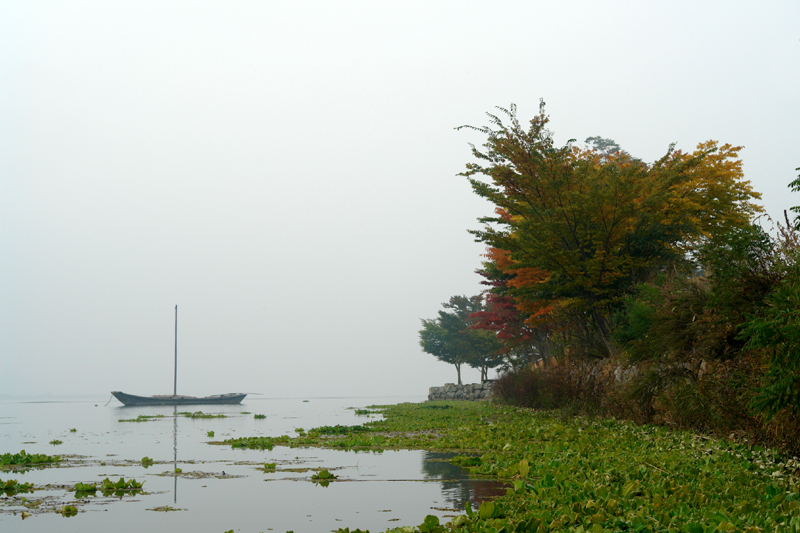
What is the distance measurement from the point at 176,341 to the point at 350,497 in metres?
56.2

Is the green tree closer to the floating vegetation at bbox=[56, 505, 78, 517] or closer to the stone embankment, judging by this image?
the stone embankment

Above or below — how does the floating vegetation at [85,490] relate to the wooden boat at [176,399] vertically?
above

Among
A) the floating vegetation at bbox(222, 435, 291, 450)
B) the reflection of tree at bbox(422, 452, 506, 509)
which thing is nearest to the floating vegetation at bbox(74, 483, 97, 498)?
the reflection of tree at bbox(422, 452, 506, 509)

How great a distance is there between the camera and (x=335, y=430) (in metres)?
17.5

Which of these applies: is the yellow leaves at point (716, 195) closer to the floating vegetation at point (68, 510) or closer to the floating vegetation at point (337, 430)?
the floating vegetation at point (337, 430)

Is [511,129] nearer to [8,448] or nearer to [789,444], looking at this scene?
[789,444]

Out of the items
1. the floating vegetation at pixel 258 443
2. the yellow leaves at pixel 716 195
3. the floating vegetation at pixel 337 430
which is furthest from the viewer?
the yellow leaves at pixel 716 195

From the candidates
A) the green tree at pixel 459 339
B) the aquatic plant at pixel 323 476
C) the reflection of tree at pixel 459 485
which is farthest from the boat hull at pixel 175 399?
the aquatic plant at pixel 323 476

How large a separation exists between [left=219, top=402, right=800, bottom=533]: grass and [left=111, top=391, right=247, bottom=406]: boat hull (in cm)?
5143

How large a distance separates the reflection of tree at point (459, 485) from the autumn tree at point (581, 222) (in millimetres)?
11409

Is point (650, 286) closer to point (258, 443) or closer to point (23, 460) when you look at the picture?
point (258, 443)

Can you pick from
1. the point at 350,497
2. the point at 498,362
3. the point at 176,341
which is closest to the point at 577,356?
the point at 350,497

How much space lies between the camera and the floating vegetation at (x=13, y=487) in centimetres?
753

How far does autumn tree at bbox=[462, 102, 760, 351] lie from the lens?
1933cm
